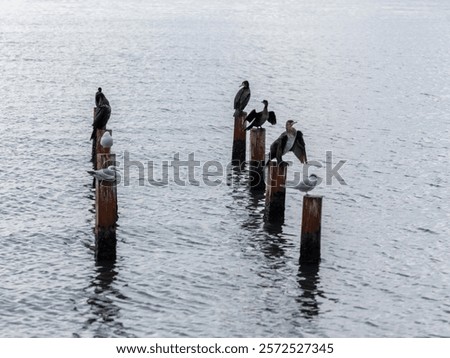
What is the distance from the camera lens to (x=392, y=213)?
3450 cm

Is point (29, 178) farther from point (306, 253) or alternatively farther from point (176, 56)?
point (176, 56)

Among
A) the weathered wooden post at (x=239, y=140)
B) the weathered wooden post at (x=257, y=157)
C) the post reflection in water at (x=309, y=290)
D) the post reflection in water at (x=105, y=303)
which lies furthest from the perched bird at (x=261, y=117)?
the post reflection in water at (x=105, y=303)

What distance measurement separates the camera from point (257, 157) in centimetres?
3491

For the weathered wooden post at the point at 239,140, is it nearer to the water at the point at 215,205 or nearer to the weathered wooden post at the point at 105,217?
the water at the point at 215,205

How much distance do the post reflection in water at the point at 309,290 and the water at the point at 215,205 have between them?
0.06 m

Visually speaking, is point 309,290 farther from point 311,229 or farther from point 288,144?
point 288,144

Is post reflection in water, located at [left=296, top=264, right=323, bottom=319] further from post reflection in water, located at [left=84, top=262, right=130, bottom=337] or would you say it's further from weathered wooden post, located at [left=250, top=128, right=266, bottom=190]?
weathered wooden post, located at [left=250, top=128, right=266, bottom=190]

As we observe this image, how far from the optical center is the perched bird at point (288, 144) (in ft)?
98.0

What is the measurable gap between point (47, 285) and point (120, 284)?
77.5 inches

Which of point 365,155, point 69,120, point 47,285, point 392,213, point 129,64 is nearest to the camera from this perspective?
point 47,285

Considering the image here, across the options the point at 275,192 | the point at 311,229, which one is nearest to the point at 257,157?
the point at 275,192
